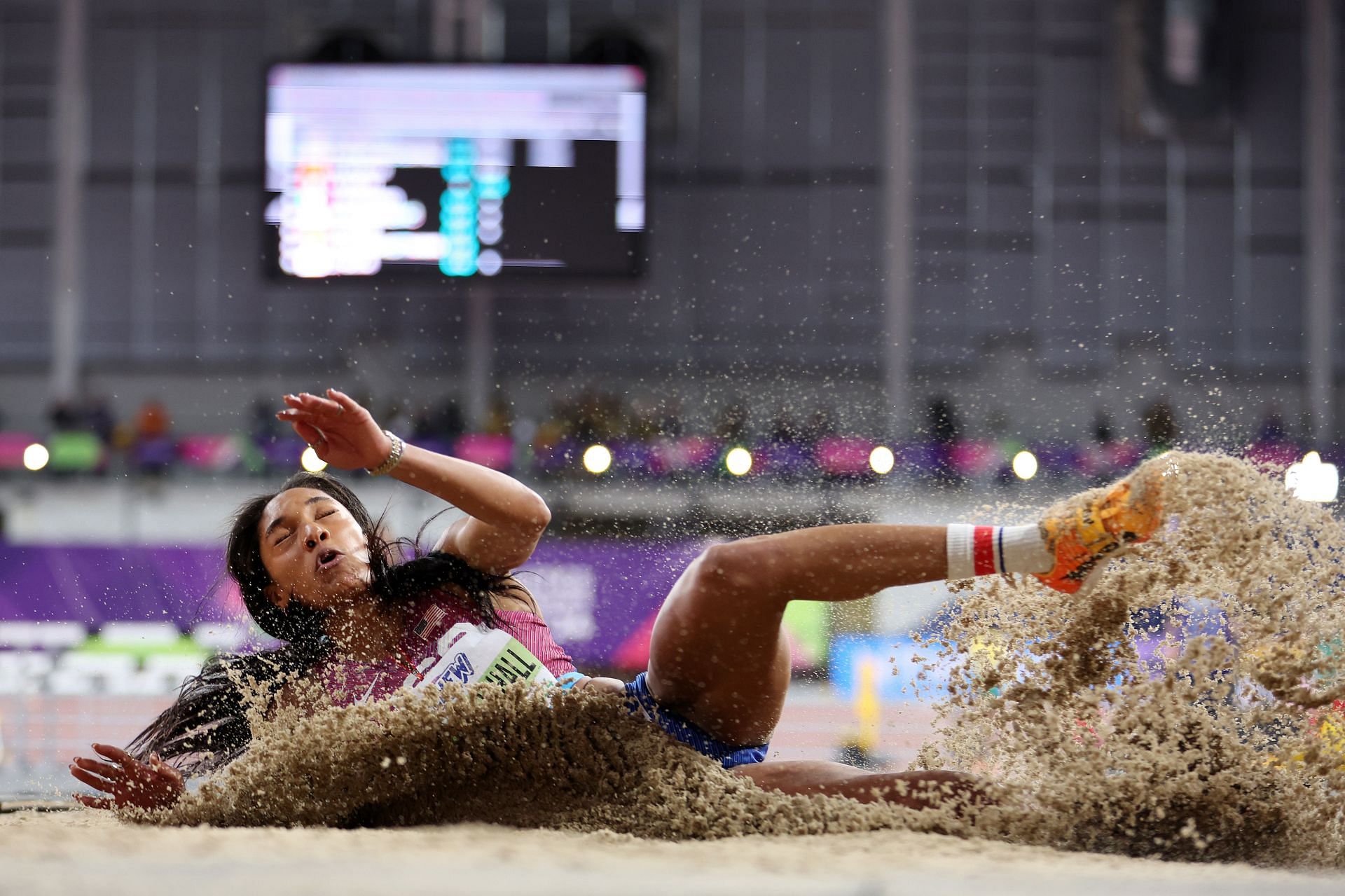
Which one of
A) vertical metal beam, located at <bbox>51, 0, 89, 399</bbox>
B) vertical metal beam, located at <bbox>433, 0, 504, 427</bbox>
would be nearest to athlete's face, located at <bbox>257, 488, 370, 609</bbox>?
vertical metal beam, located at <bbox>433, 0, 504, 427</bbox>

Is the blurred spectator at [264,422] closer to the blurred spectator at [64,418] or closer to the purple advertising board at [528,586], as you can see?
the blurred spectator at [64,418]

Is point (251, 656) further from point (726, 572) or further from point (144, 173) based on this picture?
point (144, 173)

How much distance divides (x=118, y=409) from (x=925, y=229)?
5809mm

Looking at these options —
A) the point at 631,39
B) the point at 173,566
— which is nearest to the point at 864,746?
the point at 173,566

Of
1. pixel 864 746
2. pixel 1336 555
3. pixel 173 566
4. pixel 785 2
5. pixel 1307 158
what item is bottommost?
pixel 864 746

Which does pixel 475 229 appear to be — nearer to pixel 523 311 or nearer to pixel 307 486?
pixel 523 311

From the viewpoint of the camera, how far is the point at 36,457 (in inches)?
314

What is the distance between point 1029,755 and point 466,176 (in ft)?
15.0

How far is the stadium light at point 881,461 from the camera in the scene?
6480 millimetres

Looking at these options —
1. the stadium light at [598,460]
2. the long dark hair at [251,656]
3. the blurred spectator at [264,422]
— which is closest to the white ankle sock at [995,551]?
the long dark hair at [251,656]

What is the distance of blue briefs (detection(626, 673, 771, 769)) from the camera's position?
2.08 metres

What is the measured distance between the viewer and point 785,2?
9016 millimetres

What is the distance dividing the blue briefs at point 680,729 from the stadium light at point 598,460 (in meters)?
4.82

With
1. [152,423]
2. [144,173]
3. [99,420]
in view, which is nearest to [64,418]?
[99,420]
